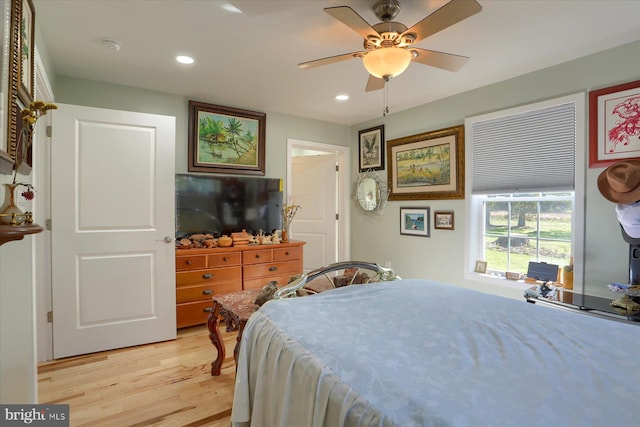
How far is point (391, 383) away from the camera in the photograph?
33.8 inches

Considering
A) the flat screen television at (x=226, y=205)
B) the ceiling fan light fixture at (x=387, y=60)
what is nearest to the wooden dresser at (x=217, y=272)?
the flat screen television at (x=226, y=205)

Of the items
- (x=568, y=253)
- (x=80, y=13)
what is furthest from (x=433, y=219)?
(x=80, y=13)

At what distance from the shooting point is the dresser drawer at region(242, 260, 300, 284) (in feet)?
11.5

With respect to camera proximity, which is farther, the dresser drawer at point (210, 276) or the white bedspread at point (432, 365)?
the dresser drawer at point (210, 276)

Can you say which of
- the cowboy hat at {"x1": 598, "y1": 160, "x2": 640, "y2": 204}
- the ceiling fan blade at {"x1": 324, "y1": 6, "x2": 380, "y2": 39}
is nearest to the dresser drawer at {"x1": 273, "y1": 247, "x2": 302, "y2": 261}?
the ceiling fan blade at {"x1": 324, "y1": 6, "x2": 380, "y2": 39}

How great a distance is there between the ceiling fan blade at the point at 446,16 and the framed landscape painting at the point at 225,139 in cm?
249

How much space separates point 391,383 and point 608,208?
254 cm

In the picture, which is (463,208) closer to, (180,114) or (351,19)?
(351,19)

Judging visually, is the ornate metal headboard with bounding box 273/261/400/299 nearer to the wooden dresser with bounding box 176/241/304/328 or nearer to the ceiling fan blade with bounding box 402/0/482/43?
the ceiling fan blade with bounding box 402/0/482/43

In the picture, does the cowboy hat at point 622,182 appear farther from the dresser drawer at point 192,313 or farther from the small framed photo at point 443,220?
the dresser drawer at point 192,313

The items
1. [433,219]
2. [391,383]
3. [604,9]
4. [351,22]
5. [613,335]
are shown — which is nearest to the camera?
[391,383]

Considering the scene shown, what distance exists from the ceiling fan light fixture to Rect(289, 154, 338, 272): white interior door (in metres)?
2.91

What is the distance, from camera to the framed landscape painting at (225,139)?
140 inches

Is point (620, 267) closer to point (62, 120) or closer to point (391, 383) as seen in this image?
point (391, 383)
